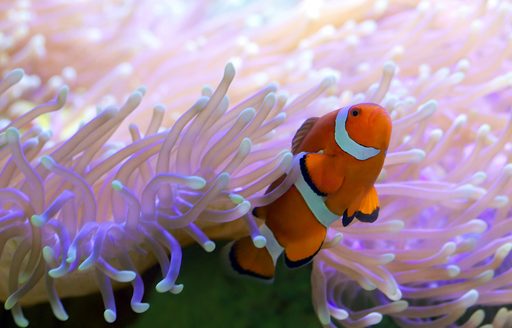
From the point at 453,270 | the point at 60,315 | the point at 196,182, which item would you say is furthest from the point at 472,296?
the point at 60,315

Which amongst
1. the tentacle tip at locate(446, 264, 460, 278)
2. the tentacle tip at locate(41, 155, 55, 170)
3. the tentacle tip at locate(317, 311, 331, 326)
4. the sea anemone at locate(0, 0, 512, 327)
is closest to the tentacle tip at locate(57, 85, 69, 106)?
the sea anemone at locate(0, 0, 512, 327)

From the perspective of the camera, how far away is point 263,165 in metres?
0.77

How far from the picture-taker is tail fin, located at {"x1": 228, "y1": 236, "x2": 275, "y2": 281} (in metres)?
0.73

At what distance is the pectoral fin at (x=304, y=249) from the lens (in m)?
0.69

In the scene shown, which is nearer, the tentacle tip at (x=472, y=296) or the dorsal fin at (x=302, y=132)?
the dorsal fin at (x=302, y=132)

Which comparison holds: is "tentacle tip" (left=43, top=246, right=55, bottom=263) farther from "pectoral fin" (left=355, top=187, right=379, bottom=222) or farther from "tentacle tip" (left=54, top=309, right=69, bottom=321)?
"pectoral fin" (left=355, top=187, right=379, bottom=222)

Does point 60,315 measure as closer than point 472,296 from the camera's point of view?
Yes

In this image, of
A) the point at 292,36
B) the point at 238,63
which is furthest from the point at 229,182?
the point at 292,36

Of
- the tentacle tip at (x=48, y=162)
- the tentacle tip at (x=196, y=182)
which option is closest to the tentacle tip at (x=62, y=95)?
the tentacle tip at (x=48, y=162)

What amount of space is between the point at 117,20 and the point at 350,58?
0.61 meters

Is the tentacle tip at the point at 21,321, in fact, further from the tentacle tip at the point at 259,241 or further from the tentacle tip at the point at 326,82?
the tentacle tip at the point at 326,82

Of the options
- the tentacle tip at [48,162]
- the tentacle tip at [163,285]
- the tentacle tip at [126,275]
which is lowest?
the tentacle tip at [163,285]

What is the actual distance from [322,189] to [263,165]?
→ 0.40ft

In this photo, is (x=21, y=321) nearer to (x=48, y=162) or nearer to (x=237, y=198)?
(x=48, y=162)
